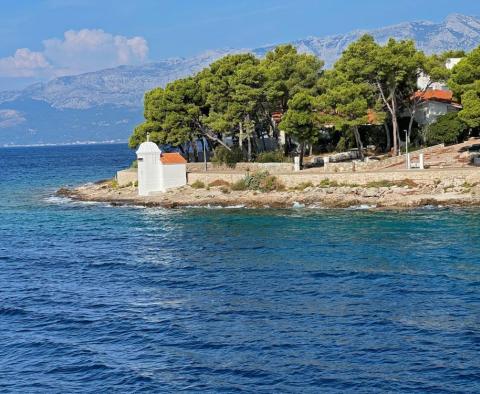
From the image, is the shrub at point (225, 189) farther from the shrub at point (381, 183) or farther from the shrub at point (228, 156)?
the shrub at point (381, 183)

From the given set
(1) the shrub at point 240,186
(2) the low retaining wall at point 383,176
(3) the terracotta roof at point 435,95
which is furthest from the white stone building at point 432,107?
(1) the shrub at point 240,186

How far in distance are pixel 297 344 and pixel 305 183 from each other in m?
39.1

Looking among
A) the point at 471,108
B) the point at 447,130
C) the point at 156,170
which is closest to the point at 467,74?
the point at 471,108

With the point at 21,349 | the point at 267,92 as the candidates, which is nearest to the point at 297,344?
the point at 21,349

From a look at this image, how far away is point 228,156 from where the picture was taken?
74.2 metres

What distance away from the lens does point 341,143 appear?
258ft

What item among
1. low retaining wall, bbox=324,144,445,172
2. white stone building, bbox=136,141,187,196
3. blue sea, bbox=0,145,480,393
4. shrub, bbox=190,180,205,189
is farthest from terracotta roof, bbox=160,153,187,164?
blue sea, bbox=0,145,480,393

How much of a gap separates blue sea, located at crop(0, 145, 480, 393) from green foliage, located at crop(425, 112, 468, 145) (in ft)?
70.8

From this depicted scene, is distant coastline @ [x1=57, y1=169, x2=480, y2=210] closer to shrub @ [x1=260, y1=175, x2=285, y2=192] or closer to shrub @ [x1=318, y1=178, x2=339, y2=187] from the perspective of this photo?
shrub @ [x1=318, y1=178, x2=339, y2=187]

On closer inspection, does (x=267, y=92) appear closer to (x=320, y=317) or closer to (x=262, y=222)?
(x=262, y=222)

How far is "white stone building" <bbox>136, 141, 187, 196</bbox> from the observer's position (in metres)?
66.9

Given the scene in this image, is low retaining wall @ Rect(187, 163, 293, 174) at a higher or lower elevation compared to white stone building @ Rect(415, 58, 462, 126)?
lower

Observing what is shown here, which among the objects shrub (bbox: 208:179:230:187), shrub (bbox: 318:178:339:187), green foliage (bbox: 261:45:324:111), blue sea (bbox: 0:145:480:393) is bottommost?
blue sea (bbox: 0:145:480:393)

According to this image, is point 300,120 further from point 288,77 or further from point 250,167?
point 288,77
